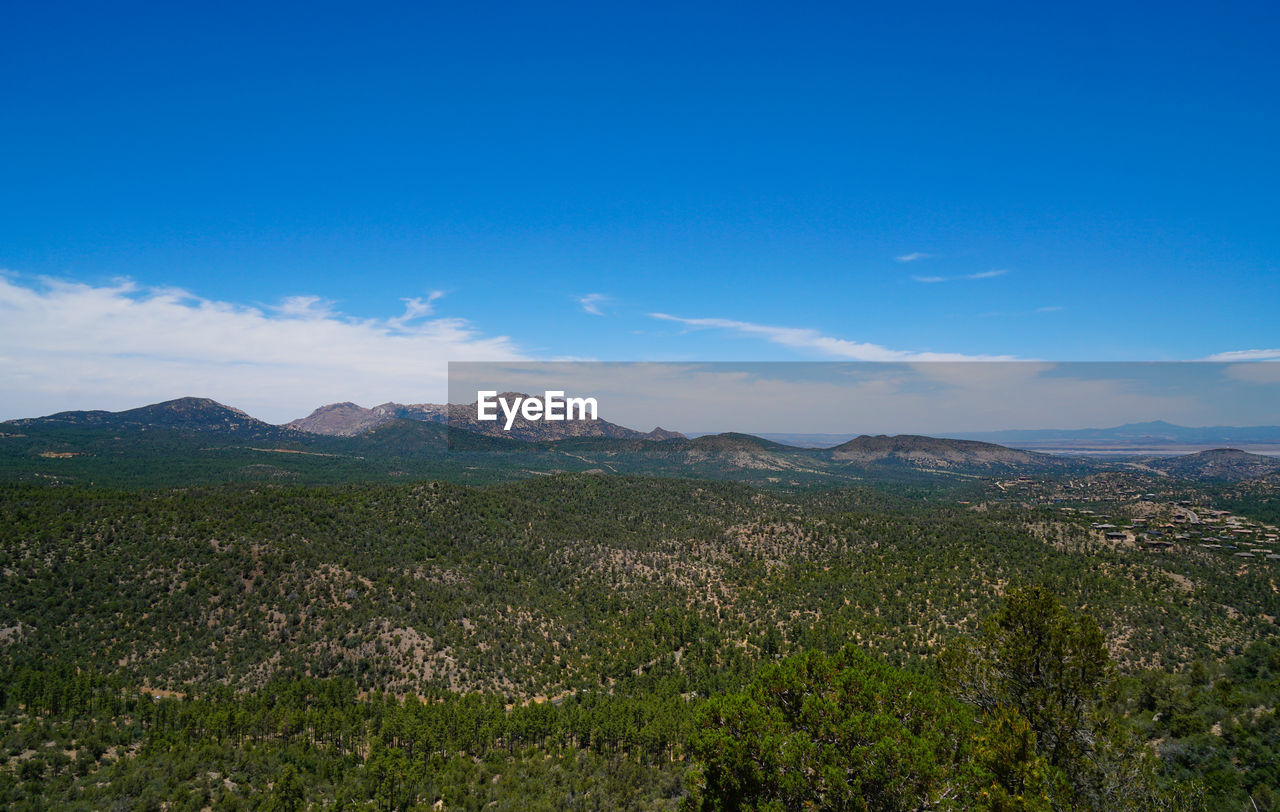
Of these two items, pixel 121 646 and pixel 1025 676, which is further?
pixel 121 646

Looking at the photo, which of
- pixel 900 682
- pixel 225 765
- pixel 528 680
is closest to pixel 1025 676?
pixel 900 682

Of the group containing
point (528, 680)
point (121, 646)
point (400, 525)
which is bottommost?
point (528, 680)

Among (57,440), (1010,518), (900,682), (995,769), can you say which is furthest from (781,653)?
(57,440)

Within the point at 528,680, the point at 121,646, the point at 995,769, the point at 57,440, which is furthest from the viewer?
the point at 57,440

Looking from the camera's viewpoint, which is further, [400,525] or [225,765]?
[400,525]

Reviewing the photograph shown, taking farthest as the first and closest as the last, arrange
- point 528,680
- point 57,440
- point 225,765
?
point 57,440 → point 528,680 → point 225,765

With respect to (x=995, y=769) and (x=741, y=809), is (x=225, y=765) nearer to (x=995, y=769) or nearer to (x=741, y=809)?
(x=741, y=809)

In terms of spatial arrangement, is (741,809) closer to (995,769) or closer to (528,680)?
(995,769)

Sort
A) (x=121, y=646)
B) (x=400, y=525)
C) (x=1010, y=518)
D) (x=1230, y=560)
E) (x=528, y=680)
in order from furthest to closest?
(x=1010, y=518) < (x=400, y=525) < (x=1230, y=560) < (x=528, y=680) < (x=121, y=646)

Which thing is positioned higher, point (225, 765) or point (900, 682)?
point (900, 682)
